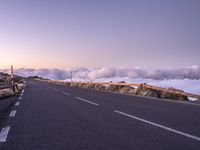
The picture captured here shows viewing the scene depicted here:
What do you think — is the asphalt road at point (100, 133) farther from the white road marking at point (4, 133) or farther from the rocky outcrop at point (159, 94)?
the rocky outcrop at point (159, 94)

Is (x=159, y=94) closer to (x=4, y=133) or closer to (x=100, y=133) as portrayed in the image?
(x=100, y=133)

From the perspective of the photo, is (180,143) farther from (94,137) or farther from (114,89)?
(114,89)

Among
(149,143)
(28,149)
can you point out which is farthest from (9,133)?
(149,143)

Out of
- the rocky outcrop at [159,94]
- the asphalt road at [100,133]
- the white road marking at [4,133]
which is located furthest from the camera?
the rocky outcrop at [159,94]

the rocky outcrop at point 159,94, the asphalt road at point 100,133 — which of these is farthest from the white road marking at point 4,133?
the rocky outcrop at point 159,94

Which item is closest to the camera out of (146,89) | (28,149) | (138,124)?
(28,149)

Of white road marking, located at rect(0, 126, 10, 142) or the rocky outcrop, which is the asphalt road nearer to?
white road marking, located at rect(0, 126, 10, 142)

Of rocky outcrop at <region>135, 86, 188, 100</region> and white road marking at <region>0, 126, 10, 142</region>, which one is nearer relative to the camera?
white road marking at <region>0, 126, 10, 142</region>

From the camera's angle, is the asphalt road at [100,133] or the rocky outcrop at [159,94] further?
the rocky outcrop at [159,94]

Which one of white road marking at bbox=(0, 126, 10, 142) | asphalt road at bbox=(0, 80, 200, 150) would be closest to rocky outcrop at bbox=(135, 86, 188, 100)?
asphalt road at bbox=(0, 80, 200, 150)

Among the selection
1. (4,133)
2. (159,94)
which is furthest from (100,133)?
(159,94)

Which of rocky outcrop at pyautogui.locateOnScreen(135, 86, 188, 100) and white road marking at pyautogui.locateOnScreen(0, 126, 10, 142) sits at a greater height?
rocky outcrop at pyautogui.locateOnScreen(135, 86, 188, 100)

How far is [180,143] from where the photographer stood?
5.68 meters

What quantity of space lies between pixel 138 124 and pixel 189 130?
1.36m
